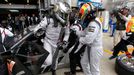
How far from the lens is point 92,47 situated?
3744 mm

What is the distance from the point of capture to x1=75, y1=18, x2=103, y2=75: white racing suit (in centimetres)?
354

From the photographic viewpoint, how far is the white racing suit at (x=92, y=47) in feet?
11.6

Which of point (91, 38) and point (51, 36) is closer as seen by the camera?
point (91, 38)

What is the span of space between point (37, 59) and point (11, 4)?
53.0 ft

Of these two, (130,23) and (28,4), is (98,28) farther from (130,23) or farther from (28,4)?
(28,4)

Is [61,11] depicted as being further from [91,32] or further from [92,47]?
[92,47]

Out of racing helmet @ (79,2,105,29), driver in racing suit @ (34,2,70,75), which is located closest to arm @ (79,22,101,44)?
racing helmet @ (79,2,105,29)

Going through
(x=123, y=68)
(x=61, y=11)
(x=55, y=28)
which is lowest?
(x=123, y=68)

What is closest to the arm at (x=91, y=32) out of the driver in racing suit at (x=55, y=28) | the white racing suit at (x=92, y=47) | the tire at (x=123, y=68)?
the white racing suit at (x=92, y=47)

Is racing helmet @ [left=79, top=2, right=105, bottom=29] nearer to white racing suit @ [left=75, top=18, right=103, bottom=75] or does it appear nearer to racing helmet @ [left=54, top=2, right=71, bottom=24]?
white racing suit @ [left=75, top=18, right=103, bottom=75]

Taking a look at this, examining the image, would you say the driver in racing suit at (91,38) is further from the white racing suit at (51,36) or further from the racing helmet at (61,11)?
the white racing suit at (51,36)

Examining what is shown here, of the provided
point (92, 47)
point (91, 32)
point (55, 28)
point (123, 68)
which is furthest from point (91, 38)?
point (123, 68)

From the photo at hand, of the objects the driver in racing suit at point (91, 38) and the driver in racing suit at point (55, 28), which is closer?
the driver in racing suit at point (91, 38)

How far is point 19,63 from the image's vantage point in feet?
9.70
